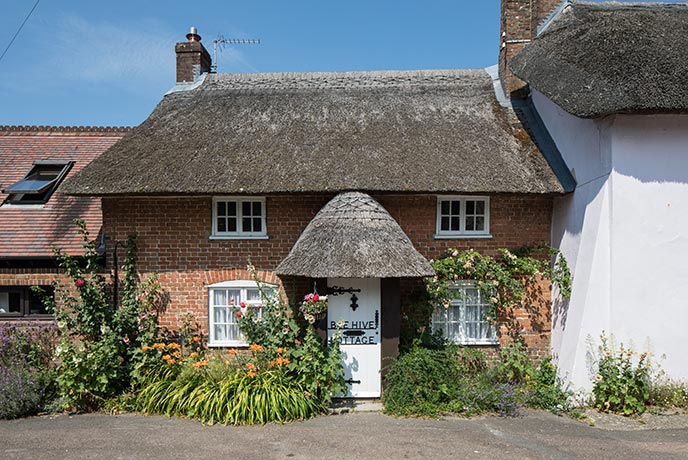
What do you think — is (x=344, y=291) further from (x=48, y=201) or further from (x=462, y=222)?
(x=48, y=201)

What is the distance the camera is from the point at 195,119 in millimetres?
10547

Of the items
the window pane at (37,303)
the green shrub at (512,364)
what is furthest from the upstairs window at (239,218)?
the green shrub at (512,364)

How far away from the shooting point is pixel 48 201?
1118 centimetres

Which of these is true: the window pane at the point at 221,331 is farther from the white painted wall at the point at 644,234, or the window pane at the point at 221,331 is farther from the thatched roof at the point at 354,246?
the white painted wall at the point at 644,234

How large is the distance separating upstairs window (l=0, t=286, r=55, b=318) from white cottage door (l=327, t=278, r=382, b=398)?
18.7 ft

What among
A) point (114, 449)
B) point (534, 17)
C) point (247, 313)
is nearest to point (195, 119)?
point (247, 313)

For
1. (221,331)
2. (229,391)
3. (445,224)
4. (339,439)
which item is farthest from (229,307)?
(445,224)

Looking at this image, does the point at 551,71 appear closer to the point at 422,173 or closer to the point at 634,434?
the point at 422,173

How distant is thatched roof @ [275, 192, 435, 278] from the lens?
7727mm

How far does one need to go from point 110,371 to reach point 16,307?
326 cm

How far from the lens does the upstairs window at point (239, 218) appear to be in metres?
9.35

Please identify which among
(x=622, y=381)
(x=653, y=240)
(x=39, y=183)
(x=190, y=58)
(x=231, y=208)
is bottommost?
(x=622, y=381)

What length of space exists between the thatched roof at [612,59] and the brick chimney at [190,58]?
739cm

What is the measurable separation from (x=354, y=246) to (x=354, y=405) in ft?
8.84
